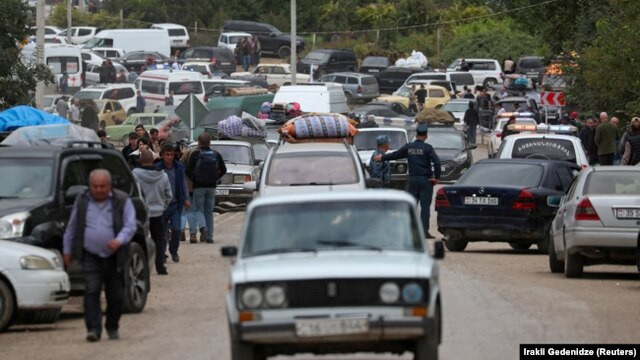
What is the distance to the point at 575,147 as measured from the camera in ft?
99.6

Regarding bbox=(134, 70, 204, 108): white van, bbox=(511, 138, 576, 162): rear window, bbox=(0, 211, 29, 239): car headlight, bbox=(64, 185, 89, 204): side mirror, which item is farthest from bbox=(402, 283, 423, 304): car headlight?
bbox=(134, 70, 204, 108): white van

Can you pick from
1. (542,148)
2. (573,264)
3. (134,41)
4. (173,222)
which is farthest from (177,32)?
(573,264)

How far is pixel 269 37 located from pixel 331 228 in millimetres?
77856

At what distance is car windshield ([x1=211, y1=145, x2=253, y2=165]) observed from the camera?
118ft

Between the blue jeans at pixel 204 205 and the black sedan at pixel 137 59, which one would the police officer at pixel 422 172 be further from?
the black sedan at pixel 137 59

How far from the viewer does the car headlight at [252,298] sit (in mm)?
11688

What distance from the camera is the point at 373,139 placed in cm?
4109

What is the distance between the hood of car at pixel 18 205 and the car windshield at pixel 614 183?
7178 mm

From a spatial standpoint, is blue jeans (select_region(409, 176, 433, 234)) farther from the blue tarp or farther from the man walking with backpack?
the blue tarp

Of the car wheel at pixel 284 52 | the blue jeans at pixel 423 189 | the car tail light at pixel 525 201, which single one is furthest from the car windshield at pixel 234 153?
the car wheel at pixel 284 52

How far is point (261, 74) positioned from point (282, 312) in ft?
214

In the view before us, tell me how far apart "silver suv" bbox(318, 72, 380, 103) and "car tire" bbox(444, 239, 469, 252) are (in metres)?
49.5

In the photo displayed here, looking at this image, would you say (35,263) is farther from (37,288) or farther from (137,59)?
(137,59)

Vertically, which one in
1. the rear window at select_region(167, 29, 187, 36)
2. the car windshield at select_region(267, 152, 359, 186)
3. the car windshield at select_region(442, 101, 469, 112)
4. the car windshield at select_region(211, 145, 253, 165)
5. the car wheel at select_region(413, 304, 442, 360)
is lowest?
the car windshield at select_region(442, 101, 469, 112)
